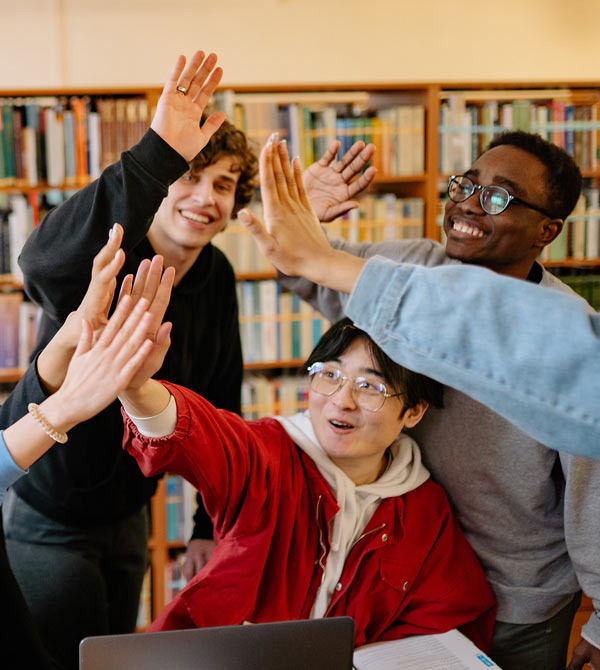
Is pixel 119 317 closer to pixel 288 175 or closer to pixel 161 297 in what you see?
pixel 161 297

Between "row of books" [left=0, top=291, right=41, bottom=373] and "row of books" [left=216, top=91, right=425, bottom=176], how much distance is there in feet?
3.63

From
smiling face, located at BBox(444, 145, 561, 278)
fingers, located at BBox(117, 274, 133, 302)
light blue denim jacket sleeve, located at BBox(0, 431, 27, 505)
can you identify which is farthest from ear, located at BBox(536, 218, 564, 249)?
light blue denim jacket sleeve, located at BBox(0, 431, 27, 505)

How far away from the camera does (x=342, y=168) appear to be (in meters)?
1.69

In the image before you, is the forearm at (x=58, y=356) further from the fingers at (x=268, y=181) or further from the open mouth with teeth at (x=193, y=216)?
the open mouth with teeth at (x=193, y=216)

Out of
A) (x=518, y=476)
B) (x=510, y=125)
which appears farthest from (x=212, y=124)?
(x=510, y=125)

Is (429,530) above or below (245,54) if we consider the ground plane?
below

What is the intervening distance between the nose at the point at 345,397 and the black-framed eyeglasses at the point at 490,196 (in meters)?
0.50

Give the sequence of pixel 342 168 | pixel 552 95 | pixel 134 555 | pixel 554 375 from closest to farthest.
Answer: pixel 554 375, pixel 342 168, pixel 134 555, pixel 552 95

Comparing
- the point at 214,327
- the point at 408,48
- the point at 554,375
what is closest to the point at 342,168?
the point at 214,327

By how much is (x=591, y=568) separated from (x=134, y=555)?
1098 millimetres

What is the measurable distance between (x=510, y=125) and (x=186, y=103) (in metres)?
2.19

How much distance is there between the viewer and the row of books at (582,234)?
3177 millimetres

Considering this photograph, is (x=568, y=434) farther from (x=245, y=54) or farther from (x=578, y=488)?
(x=245, y=54)

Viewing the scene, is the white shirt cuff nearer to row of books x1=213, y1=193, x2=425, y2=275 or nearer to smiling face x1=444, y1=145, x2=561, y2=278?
smiling face x1=444, y1=145, x2=561, y2=278
